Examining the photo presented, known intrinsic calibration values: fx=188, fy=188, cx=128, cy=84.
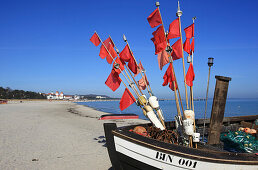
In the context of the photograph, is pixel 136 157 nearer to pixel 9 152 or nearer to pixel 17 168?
pixel 17 168

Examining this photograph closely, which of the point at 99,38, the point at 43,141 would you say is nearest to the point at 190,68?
the point at 99,38

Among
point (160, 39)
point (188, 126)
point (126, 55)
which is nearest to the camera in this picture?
point (188, 126)

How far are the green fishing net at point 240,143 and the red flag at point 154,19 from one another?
375 centimetres

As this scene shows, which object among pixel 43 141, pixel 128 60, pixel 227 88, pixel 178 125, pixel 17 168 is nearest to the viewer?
pixel 178 125

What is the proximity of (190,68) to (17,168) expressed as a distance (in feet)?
18.6

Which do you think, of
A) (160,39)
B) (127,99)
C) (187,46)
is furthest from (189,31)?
(127,99)

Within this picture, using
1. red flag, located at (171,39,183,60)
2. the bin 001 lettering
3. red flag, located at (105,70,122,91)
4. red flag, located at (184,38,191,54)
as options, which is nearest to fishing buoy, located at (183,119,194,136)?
the bin 001 lettering

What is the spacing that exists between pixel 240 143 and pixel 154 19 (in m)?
3.91

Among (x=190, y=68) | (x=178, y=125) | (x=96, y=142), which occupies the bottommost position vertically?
(x=96, y=142)

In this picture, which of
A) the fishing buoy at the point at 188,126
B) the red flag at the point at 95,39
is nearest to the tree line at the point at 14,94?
the red flag at the point at 95,39

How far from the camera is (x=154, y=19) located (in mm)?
4398

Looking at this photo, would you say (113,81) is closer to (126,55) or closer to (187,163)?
(126,55)

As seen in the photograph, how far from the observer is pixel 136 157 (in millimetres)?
3559

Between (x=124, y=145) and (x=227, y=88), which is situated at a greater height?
(x=227, y=88)
